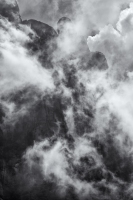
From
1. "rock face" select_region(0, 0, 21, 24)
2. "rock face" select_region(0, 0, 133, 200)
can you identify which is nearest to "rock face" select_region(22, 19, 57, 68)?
"rock face" select_region(0, 0, 133, 200)

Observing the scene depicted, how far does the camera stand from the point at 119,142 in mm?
→ 102500

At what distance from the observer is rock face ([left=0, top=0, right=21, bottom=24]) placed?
99.2 meters

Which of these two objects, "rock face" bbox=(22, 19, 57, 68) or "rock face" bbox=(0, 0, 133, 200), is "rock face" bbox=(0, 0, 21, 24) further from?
"rock face" bbox=(22, 19, 57, 68)

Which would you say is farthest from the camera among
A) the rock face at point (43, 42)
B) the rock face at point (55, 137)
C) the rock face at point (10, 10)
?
the rock face at point (43, 42)

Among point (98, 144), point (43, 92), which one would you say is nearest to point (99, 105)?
point (98, 144)

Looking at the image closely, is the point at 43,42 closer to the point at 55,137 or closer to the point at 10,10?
the point at 10,10

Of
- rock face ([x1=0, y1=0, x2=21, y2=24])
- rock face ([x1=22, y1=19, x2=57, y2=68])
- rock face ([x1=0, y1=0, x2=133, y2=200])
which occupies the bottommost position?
rock face ([x1=0, y1=0, x2=133, y2=200])

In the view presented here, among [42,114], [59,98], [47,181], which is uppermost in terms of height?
[59,98]

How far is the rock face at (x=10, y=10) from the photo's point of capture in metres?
99.2

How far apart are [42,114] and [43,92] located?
12.0 m

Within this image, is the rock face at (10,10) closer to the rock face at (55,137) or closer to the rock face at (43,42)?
the rock face at (55,137)

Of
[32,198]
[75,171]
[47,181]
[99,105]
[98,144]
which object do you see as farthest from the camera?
[99,105]

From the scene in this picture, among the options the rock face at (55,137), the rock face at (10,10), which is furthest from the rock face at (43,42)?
the rock face at (10,10)

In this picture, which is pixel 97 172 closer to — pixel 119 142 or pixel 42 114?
pixel 119 142
